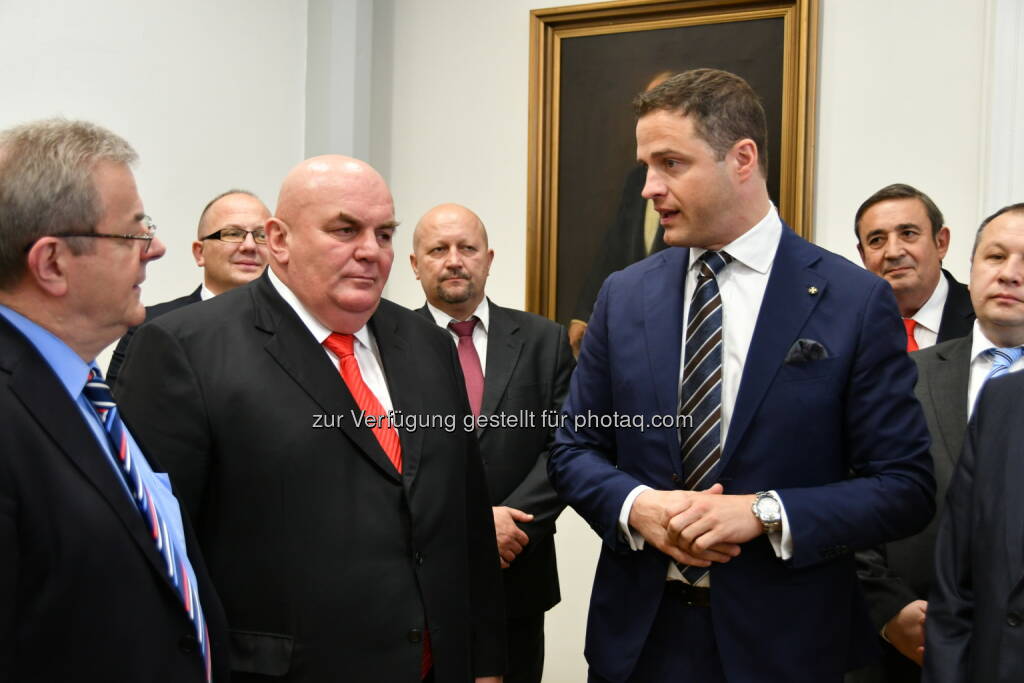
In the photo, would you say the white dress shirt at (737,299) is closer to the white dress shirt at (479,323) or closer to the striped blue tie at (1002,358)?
the striped blue tie at (1002,358)

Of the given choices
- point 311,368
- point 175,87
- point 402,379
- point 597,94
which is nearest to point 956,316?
point 597,94

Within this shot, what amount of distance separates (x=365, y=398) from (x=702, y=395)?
0.78 metres

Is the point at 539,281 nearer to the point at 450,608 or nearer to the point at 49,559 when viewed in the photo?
the point at 450,608

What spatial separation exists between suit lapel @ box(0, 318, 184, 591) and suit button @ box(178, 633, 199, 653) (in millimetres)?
145

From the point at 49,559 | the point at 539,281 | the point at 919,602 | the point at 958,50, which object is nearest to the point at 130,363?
the point at 49,559

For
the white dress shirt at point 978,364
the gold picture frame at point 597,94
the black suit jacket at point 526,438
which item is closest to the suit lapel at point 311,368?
the black suit jacket at point 526,438

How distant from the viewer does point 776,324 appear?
224 cm

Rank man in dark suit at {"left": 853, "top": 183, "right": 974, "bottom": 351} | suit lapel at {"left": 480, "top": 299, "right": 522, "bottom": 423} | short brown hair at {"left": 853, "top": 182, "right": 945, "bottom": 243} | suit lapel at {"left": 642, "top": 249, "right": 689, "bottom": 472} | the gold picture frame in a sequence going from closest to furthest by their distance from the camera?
suit lapel at {"left": 642, "top": 249, "right": 689, "bottom": 472} → suit lapel at {"left": 480, "top": 299, "right": 522, "bottom": 423} → man in dark suit at {"left": 853, "top": 183, "right": 974, "bottom": 351} → short brown hair at {"left": 853, "top": 182, "right": 945, "bottom": 243} → the gold picture frame

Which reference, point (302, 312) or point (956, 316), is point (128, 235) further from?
point (956, 316)

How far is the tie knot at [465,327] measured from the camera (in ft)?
12.6

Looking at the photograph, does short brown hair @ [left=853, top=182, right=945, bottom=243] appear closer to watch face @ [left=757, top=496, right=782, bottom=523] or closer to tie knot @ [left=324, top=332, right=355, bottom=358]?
watch face @ [left=757, top=496, right=782, bottom=523]

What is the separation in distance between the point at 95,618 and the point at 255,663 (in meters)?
0.61

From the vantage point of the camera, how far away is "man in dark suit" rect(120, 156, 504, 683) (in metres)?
2.08

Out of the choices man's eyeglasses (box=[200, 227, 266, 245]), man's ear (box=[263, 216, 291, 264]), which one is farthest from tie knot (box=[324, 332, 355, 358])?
man's eyeglasses (box=[200, 227, 266, 245])
